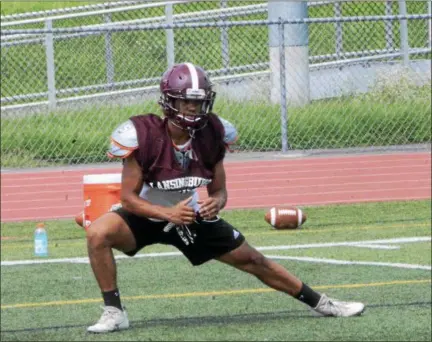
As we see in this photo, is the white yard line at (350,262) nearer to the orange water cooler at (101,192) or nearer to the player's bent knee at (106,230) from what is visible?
the orange water cooler at (101,192)

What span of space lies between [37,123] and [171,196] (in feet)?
29.0

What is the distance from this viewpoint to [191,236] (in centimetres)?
759

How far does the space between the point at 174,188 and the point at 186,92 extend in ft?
2.19

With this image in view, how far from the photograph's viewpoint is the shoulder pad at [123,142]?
7.03 metres

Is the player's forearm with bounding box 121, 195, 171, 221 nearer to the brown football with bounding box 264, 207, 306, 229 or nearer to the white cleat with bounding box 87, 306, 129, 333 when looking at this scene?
the white cleat with bounding box 87, 306, 129, 333

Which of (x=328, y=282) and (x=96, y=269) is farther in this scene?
(x=328, y=282)

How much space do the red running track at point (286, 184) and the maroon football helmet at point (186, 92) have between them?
7796 millimetres

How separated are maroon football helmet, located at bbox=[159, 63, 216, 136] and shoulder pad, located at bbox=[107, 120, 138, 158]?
0.26m

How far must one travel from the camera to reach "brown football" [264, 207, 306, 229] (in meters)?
13.3

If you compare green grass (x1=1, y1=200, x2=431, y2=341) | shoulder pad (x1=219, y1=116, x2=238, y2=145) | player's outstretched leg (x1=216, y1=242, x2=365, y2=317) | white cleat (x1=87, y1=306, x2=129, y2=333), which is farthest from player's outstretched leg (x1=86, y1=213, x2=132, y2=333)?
shoulder pad (x1=219, y1=116, x2=238, y2=145)

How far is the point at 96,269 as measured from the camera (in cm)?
772

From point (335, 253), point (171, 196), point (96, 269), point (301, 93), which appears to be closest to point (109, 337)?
point (96, 269)

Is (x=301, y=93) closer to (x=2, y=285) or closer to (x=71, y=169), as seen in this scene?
(x=71, y=169)

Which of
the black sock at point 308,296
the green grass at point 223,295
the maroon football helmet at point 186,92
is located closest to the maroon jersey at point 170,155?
the maroon football helmet at point 186,92
